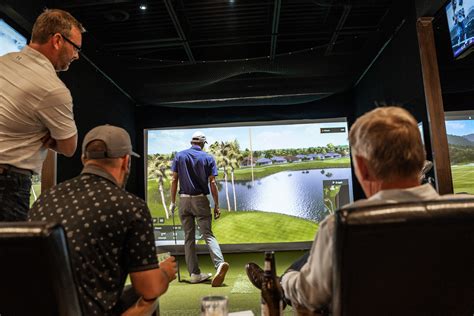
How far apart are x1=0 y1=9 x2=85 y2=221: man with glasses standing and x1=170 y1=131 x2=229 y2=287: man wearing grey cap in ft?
8.30

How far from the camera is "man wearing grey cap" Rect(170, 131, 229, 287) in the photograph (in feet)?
13.6

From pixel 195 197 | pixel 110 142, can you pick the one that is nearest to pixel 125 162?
pixel 110 142

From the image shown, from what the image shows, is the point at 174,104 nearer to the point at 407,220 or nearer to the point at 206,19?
the point at 206,19

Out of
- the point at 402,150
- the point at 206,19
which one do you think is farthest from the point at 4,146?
the point at 206,19

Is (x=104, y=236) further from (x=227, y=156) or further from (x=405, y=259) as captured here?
(x=227, y=156)

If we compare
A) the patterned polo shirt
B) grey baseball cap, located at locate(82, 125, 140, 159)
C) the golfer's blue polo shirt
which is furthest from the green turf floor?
grey baseball cap, located at locate(82, 125, 140, 159)

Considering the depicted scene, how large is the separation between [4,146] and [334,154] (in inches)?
218

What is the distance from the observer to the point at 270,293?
142 cm

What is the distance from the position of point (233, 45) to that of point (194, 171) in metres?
2.39

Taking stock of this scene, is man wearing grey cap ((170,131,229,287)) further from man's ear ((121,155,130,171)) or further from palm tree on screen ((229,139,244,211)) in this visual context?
man's ear ((121,155,130,171))

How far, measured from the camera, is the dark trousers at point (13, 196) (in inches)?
66.2

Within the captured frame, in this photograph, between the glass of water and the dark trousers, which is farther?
the dark trousers

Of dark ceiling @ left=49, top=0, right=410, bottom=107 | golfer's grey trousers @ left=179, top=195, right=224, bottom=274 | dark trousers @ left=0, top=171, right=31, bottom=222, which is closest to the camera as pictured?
dark trousers @ left=0, top=171, right=31, bottom=222

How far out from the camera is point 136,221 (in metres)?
1.32
